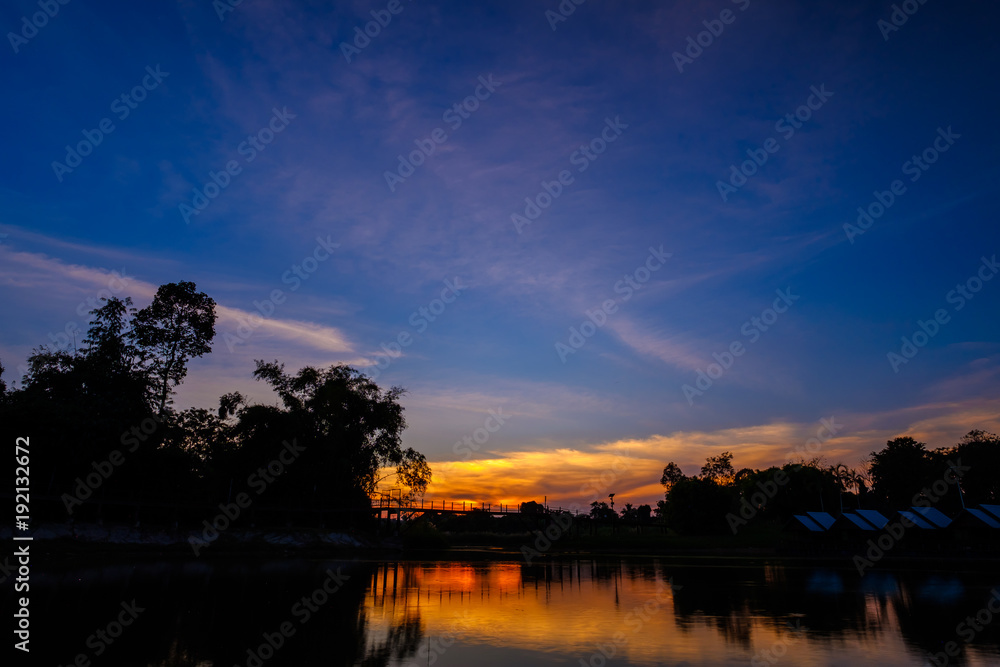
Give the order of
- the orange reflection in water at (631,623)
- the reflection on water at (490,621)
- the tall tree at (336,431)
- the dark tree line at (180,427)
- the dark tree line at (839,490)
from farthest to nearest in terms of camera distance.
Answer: the dark tree line at (839,490) → the tall tree at (336,431) → the dark tree line at (180,427) → the orange reflection in water at (631,623) → the reflection on water at (490,621)

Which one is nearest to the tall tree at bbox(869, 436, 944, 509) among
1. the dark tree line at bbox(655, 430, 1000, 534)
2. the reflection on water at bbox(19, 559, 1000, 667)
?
the dark tree line at bbox(655, 430, 1000, 534)

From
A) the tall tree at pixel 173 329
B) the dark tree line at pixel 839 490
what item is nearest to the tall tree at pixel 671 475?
the dark tree line at pixel 839 490

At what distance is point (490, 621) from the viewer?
1903 cm

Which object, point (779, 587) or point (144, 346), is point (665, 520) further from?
point (144, 346)

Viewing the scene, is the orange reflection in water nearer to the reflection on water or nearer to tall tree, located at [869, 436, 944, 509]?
the reflection on water

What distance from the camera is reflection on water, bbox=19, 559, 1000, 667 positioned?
13.6 m

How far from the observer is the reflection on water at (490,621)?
44.5ft

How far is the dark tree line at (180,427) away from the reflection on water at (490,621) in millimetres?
14797

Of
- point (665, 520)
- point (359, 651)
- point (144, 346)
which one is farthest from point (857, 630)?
point (665, 520)

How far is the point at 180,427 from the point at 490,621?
151 ft

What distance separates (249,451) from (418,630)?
49.7 metres

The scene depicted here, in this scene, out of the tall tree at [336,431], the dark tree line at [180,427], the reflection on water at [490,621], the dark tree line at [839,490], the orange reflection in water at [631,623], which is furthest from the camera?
the dark tree line at [839,490]

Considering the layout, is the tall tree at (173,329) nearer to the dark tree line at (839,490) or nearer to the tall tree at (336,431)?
the tall tree at (336,431)

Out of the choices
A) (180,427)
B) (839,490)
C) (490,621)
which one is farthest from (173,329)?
(839,490)
